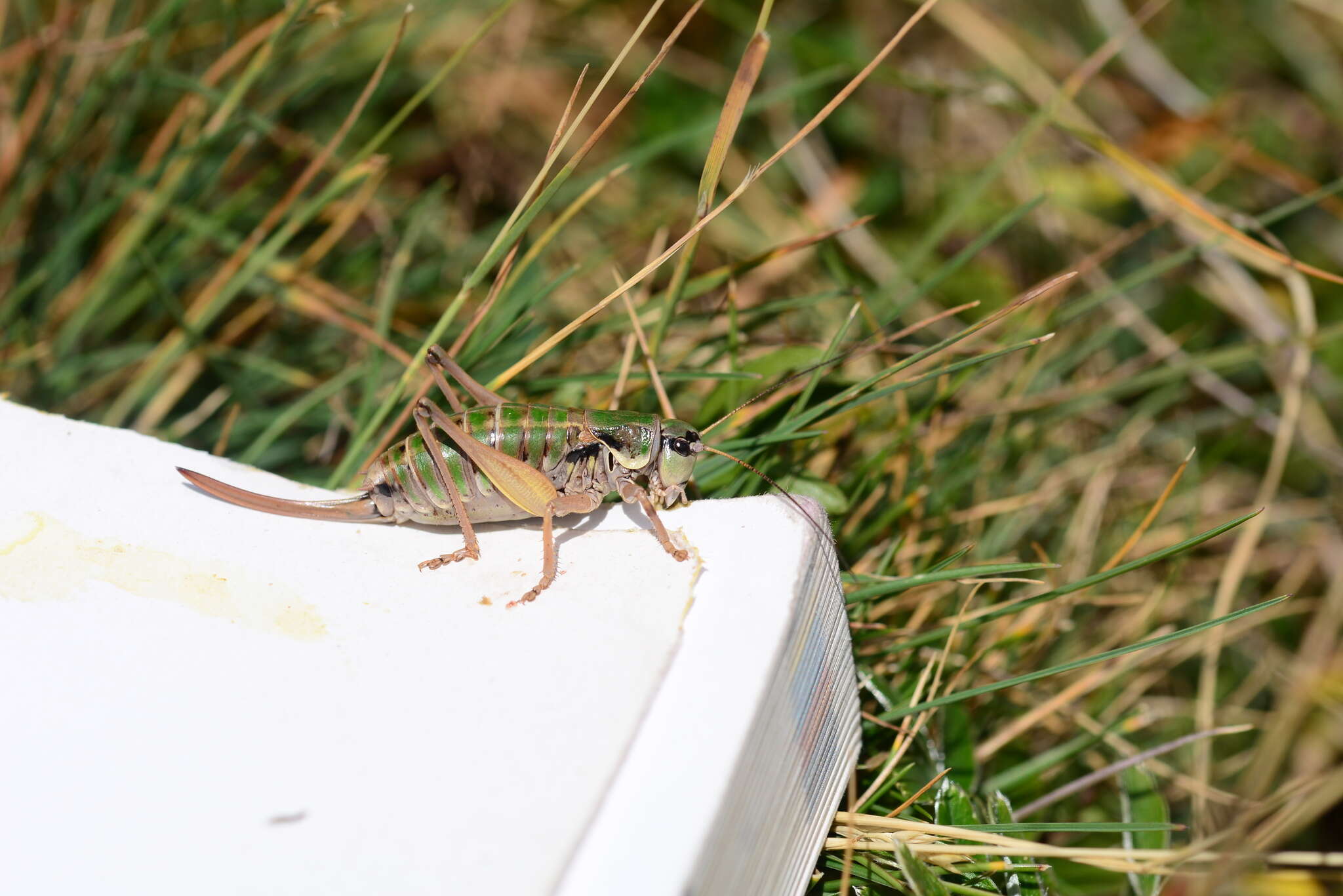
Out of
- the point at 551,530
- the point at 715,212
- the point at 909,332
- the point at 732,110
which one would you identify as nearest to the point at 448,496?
the point at 551,530

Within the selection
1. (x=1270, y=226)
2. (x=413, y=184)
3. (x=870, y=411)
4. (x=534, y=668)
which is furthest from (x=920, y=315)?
(x=534, y=668)

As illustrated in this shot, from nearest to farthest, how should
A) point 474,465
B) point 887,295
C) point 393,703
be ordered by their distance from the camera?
point 393,703
point 474,465
point 887,295

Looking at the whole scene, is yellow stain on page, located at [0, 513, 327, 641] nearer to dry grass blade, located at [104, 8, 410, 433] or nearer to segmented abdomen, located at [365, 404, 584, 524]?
segmented abdomen, located at [365, 404, 584, 524]

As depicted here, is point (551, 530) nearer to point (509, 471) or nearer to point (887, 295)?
point (509, 471)

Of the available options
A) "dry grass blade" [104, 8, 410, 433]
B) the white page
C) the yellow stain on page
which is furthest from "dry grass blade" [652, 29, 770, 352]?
"dry grass blade" [104, 8, 410, 433]

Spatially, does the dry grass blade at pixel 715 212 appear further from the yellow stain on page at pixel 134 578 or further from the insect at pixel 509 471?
the yellow stain on page at pixel 134 578
